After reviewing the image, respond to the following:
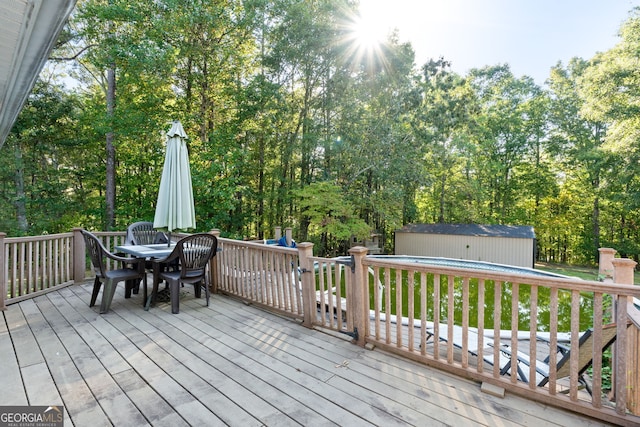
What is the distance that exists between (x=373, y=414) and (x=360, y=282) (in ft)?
3.75

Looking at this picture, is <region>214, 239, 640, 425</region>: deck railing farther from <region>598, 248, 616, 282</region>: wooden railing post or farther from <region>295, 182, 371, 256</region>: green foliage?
<region>295, 182, 371, 256</region>: green foliage

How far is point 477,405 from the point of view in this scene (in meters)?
2.00

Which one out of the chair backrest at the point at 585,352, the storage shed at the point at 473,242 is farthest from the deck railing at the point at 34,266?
the storage shed at the point at 473,242

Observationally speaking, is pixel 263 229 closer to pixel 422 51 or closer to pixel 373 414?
pixel 422 51

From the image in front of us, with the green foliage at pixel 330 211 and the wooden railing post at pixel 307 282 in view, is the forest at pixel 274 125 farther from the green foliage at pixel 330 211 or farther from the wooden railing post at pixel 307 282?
the wooden railing post at pixel 307 282

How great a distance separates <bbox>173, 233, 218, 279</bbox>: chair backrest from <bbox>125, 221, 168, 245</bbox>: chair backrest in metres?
1.76

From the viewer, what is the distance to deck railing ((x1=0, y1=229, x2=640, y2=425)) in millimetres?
1815

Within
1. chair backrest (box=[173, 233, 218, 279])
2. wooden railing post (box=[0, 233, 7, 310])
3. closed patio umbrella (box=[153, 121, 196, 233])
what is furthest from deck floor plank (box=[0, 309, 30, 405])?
closed patio umbrella (box=[153, 121, 196, 233])

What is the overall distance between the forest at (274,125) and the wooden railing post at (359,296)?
6702mm

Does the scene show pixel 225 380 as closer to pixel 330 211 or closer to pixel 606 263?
pixel 606 263

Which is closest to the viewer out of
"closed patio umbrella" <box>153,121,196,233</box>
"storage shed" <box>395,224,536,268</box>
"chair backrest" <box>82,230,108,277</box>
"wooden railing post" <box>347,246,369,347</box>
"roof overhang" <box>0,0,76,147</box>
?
"roof overhang" <box>0,0,76,147</box>

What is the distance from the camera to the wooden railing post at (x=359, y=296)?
2.85 meters

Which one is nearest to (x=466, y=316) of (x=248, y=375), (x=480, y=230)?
(x=248, y=375)

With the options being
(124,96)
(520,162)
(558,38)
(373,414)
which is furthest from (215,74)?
(520,162)
